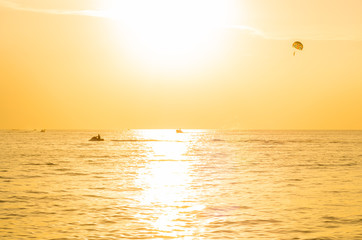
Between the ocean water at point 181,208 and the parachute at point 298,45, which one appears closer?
the ocean water at point 181,208

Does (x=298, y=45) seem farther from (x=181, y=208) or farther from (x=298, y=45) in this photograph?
(x=181, y=208)

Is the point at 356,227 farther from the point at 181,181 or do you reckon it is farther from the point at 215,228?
the point at 181,181

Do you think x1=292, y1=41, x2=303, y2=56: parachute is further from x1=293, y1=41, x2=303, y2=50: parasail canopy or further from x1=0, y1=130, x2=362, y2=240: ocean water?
x1=0, y1=130, x2=362, y2=240: ocean water

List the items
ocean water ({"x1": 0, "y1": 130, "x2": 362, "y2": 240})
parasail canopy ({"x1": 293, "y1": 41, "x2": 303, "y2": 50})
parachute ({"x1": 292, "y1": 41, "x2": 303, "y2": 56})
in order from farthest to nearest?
parasail canopy ({"x1": 293, "y1": 41, "x2": 303, "y2": 50})
parachute ({"x1": 292, "y1": 41, "x2": 303, "y2": 56})
ocean water ({"x1": 0, "y1": 130, "x2": 362, "y2": 240})

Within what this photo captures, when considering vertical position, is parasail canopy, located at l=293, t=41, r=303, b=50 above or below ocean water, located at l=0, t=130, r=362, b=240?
above

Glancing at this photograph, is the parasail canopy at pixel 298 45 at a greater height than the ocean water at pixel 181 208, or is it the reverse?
the parasail canopy at pixel 298 45

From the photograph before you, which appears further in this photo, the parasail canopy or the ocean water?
the parasail canopy

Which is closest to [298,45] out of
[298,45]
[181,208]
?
[298,45]

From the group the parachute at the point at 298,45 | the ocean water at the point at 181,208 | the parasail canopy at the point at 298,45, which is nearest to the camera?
the ocean water at the point at 181,208

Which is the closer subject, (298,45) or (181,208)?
(181,208)

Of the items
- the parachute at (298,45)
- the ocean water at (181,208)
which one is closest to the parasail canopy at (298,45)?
the parachute at (298,45)

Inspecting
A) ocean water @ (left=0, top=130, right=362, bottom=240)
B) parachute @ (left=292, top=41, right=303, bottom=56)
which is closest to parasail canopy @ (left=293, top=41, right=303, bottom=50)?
parachute @ (left=292, top=41, right=303, bottom=56)

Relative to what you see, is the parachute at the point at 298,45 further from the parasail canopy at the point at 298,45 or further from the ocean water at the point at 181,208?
the ocean water at the point at 181,208

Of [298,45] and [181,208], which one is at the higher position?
[298,45]
